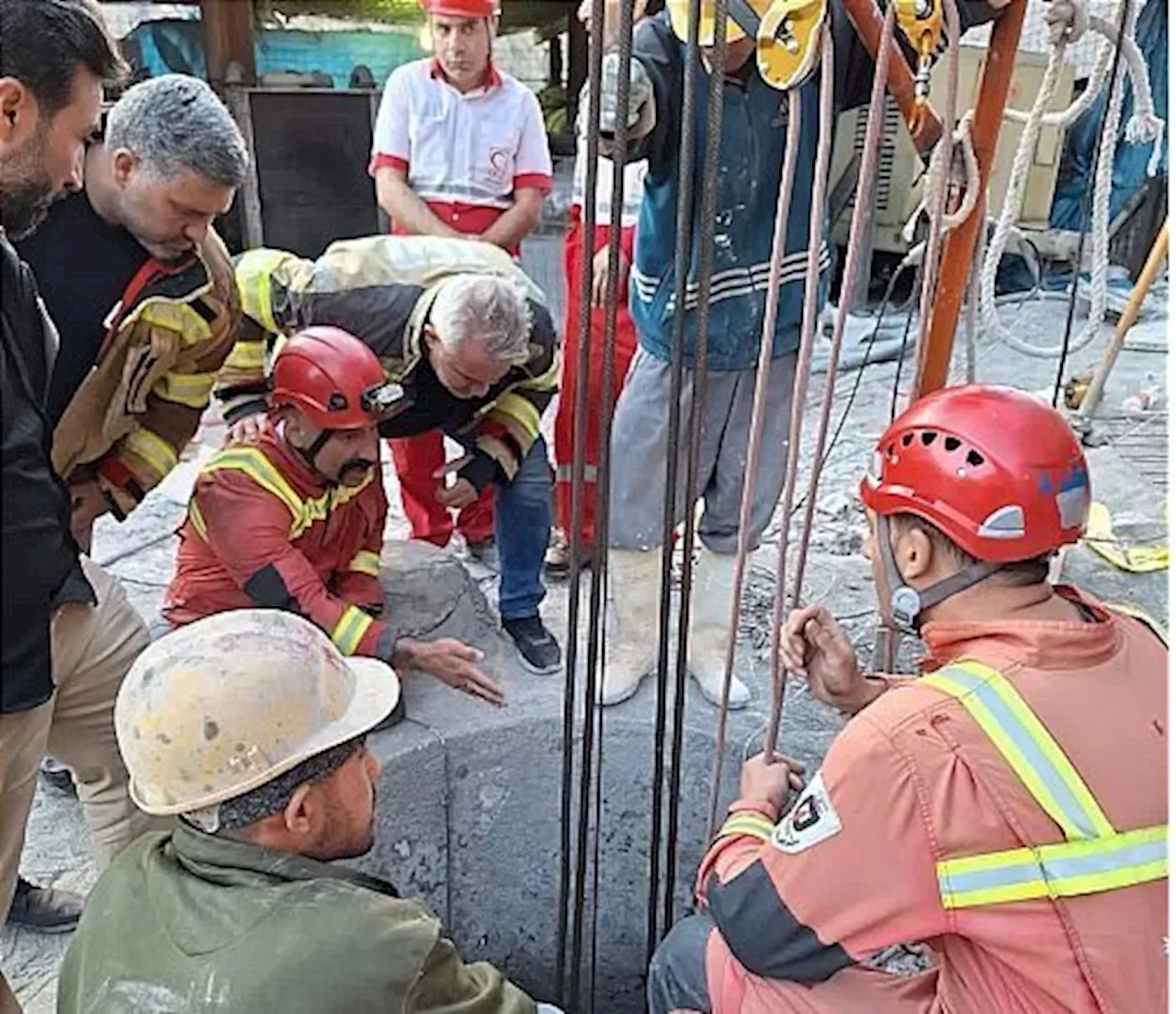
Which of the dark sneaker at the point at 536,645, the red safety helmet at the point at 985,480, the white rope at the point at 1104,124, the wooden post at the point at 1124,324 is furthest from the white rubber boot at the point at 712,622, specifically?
the wooden post at the point at 1124,324

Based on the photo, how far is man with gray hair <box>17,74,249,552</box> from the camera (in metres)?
2.53

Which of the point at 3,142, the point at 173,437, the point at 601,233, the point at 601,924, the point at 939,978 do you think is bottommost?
the point at 601,924

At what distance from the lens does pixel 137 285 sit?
8.77 ft

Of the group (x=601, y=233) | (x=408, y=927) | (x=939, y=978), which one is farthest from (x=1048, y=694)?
(x=601, y=233)

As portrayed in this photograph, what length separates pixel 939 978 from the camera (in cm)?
188

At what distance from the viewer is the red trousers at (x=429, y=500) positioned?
3.99 m

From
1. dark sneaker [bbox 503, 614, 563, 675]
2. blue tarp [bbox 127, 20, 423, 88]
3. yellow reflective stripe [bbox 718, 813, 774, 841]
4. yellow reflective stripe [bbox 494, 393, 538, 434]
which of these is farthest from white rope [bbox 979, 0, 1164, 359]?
blue tarp [bbox 127, 20, 423, 88]

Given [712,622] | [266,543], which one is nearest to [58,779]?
[266,543]

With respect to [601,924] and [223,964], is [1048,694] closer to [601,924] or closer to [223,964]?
[223,964]

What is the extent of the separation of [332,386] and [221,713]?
143 centimetres

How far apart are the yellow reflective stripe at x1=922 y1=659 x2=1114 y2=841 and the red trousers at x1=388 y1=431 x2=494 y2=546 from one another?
2.41 metres

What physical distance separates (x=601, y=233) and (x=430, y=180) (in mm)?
919

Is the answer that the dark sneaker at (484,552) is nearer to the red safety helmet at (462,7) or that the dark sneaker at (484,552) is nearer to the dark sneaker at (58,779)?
the dark sneaker at (58,779)

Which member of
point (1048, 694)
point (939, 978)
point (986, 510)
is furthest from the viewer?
point (939, 978)
